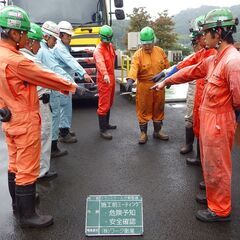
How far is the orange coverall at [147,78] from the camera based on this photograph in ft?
21.3

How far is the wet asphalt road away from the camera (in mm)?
3807

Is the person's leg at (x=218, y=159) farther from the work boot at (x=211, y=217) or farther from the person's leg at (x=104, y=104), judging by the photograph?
the person's leg at (x=104, y=104)

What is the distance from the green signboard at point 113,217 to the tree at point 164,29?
30.5 m

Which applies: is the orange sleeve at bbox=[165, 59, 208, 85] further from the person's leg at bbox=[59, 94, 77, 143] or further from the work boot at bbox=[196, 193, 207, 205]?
the person's leg at bbox=[59, 94, 77, 143]

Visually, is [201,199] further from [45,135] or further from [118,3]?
[118,3]

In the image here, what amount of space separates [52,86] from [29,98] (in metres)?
0.24

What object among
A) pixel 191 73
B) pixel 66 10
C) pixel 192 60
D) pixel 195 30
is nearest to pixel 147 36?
pixel 195 30

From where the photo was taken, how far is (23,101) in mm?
3512

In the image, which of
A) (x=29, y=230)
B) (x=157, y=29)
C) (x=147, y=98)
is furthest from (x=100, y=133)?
(x=157, y=29)

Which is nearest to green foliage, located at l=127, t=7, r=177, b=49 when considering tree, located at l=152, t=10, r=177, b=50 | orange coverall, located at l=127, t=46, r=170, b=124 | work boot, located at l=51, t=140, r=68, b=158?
tree, located at l=152, t=10, r=177, b=50

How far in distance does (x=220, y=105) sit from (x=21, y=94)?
5.99ft

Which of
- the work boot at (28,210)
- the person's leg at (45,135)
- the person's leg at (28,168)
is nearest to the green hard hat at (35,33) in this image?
the person's leg at (45,135)

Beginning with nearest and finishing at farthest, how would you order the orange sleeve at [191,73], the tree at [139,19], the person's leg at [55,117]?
the orange sleeve at [191,73]
the person's leg at [55,117]
the tree at [139,19]

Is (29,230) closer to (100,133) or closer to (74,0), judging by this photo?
(100,133)
